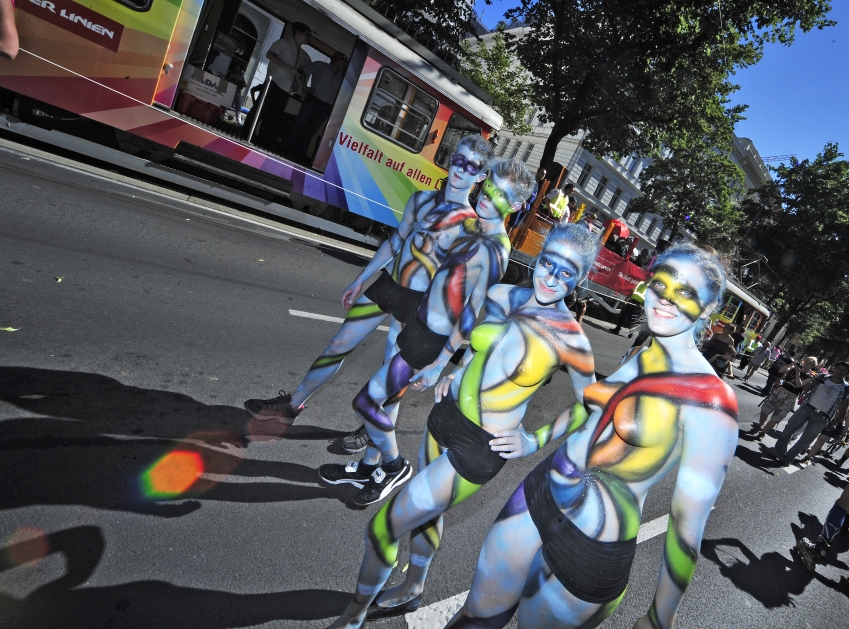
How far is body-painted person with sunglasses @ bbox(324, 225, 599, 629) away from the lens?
2.16 m

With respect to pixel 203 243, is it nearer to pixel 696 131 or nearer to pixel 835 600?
pixel 835 600

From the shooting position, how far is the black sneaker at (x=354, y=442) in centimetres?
397

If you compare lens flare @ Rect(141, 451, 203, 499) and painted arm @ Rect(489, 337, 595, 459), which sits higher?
painted arm @ Rect(489, 337, 595, 459)

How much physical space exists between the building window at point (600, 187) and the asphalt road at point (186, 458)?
38.1 metres

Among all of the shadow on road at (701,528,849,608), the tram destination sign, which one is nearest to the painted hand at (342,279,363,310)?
the shadow on road at (701,528,849,608)

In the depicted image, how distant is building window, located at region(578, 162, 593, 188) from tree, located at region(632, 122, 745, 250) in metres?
Result: 7.44

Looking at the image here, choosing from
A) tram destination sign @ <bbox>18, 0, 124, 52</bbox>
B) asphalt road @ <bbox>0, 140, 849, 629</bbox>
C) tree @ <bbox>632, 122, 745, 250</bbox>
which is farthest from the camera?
tree @ <bbox>632, 122, 745, 250</bbox>

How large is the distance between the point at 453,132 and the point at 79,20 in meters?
6.56

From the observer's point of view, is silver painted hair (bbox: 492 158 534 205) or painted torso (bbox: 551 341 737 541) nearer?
painted torso (bbox: 551 341 737 541)

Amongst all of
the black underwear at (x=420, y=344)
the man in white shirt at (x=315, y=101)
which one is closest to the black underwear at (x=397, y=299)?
the black underwear at (x=420, y=344)

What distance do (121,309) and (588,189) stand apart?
1631 inches

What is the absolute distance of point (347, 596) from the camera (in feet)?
8.89

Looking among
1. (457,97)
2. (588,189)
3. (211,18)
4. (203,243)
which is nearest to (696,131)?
(457,97)

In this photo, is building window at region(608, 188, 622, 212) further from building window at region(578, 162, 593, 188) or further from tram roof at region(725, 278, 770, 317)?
tram roof at region(725, 278, 770, 317)
